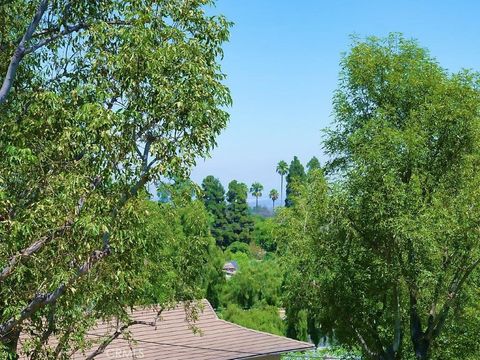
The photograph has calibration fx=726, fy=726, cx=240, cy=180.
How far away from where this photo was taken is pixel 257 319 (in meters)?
33.0

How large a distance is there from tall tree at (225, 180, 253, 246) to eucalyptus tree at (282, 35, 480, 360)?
61.9m

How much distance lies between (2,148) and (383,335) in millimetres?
11372

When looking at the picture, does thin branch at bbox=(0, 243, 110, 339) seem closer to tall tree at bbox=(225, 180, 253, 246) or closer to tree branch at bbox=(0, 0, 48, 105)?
tree branch at bbox=(0, 0, 48, 105)

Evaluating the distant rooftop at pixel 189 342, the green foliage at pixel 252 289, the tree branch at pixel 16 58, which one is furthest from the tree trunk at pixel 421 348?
the green foliage at pixel 252 289

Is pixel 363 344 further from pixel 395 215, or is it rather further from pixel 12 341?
pixel 12 341

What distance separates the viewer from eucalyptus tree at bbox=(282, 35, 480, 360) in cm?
1512

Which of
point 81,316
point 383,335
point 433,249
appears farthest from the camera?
point 383,335

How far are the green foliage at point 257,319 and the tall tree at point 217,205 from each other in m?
43.7

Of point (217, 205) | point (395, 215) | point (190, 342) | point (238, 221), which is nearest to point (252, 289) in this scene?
point (190, 342)

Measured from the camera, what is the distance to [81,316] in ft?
31.0

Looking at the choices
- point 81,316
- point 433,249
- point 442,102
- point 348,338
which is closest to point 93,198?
point 81,316

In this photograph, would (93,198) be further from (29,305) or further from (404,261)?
(404,261)

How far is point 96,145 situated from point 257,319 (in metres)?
26.1

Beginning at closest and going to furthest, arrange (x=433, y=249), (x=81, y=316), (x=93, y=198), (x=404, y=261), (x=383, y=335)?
(x=93, y=198), (x=81, y=316), (x=433, y=249), (x=404, y=261), (x=383, y=335)
